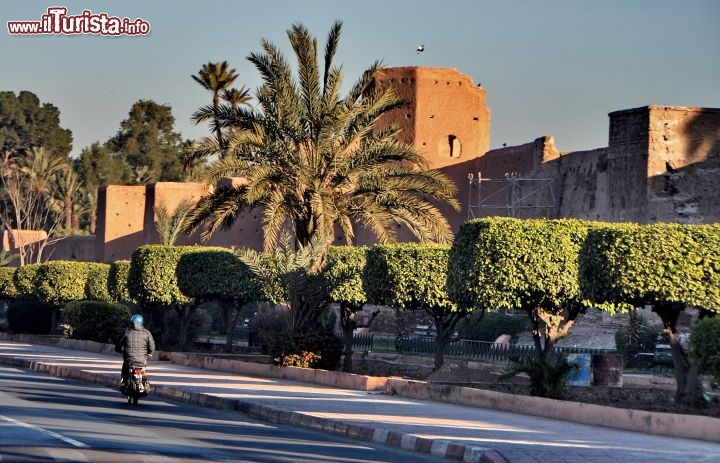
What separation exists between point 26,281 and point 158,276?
1689 centimetres

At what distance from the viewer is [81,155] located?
100 m

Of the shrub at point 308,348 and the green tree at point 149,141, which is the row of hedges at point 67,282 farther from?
the green tree at point 149,141

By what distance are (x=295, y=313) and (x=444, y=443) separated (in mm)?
13863

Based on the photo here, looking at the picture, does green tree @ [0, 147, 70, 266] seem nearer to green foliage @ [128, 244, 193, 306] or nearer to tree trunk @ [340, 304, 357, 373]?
green foliage @ [128, 244, 193, 306]

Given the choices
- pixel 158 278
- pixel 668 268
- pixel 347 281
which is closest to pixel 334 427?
pixel 668 268

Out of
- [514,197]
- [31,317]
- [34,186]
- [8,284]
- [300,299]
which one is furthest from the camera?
[34,186]

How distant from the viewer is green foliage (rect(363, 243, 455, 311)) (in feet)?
90.7

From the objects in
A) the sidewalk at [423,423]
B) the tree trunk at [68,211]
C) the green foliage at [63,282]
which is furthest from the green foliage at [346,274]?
the tree trunk at [68,211]

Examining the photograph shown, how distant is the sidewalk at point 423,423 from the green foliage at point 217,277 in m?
8.42

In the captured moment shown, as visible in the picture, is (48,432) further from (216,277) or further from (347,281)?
(216,277)

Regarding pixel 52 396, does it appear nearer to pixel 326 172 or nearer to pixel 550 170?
pixel 326 172

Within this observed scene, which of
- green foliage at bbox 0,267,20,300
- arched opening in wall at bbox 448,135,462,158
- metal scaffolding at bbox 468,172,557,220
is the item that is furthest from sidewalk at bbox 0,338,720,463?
arched opening in wall at bbox 448,135,462,158

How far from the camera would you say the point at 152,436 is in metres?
14.5

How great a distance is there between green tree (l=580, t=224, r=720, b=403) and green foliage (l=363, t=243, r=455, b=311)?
745 centimetres
